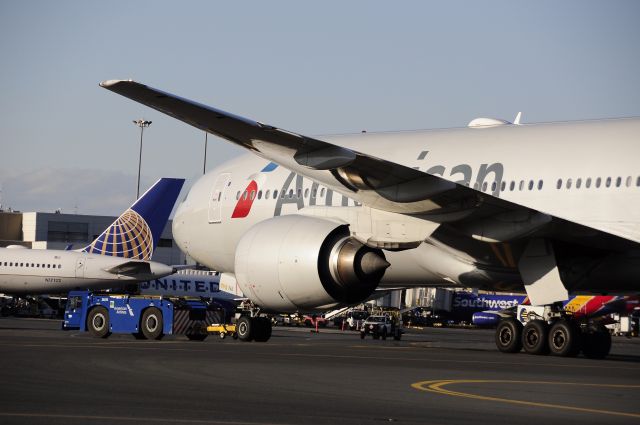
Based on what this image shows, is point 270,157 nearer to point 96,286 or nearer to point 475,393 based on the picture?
point 475,393

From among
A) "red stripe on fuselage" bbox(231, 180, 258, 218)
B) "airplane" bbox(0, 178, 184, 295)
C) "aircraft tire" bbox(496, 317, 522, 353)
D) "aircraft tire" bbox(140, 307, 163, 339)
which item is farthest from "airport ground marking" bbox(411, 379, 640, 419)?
"airplane" bbox(0, 178, 184, 295)

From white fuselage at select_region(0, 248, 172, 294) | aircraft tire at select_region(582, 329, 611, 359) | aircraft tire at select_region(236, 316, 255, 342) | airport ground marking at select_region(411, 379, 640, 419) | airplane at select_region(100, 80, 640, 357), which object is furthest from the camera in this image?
white fuselage at select_region(0, 248, 172, 294)

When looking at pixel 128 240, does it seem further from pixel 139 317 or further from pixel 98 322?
pixel 139 317

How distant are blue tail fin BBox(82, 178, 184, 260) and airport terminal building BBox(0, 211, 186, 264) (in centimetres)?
4084

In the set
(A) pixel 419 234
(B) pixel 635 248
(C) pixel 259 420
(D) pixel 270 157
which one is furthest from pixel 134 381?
(B) pixel 635 248

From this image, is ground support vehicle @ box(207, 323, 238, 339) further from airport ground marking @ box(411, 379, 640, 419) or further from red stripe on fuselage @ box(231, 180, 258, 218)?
airport ground marking @ box(411, 379, 640, 419)

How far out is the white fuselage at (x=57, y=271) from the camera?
57156 millimetres

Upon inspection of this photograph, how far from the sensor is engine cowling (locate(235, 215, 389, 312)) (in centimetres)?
2142

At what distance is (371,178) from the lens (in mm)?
18109

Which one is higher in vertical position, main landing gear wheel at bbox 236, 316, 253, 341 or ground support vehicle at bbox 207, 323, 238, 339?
main landing gear wheel at bbox 236, 316, 253, 341

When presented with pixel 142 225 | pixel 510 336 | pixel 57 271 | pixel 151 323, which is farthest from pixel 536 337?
pixel 57 271

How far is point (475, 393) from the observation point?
13.2 m

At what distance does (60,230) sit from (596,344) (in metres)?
83.3

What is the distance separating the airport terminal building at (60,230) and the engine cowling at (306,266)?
251 feet
